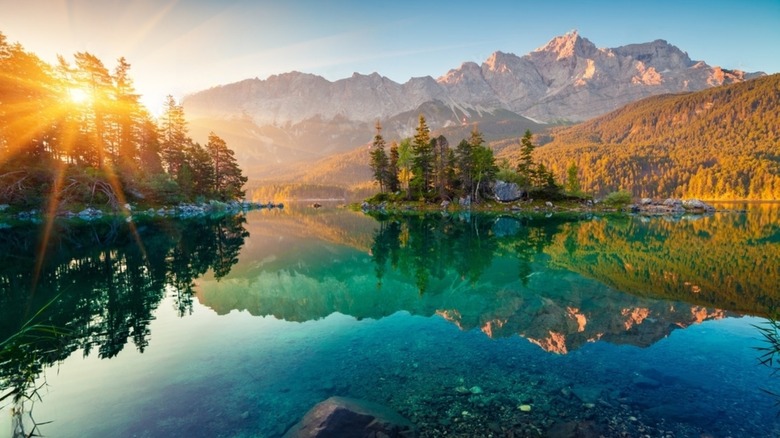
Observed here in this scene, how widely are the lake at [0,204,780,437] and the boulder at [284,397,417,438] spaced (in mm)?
742

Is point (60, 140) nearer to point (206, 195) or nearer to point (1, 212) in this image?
point (1, 212)

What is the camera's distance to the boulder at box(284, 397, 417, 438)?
770 cm

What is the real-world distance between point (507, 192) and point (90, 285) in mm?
92313

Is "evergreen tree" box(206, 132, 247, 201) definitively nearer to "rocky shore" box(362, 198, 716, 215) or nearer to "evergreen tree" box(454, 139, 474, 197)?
"rocky shore" box(362, 198, 716, 215)

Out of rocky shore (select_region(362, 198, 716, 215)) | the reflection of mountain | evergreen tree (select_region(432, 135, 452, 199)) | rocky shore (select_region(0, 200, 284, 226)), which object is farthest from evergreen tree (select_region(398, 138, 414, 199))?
the reflection of mountain

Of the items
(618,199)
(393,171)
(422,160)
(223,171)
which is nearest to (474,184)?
(422,160)

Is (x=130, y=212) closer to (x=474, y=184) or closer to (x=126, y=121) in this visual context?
(x=126, y=121)

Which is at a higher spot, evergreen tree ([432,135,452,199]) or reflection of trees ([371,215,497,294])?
evergreen tree ([432,135,452,199])

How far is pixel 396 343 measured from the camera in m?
14.3

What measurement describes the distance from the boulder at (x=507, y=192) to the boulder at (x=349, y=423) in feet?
307

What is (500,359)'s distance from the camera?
41.1 feet

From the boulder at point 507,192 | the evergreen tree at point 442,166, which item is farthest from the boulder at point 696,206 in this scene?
the evergreen tree at point 442,166

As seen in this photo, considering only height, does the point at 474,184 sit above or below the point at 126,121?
below

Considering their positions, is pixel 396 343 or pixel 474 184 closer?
pixel 396 343
